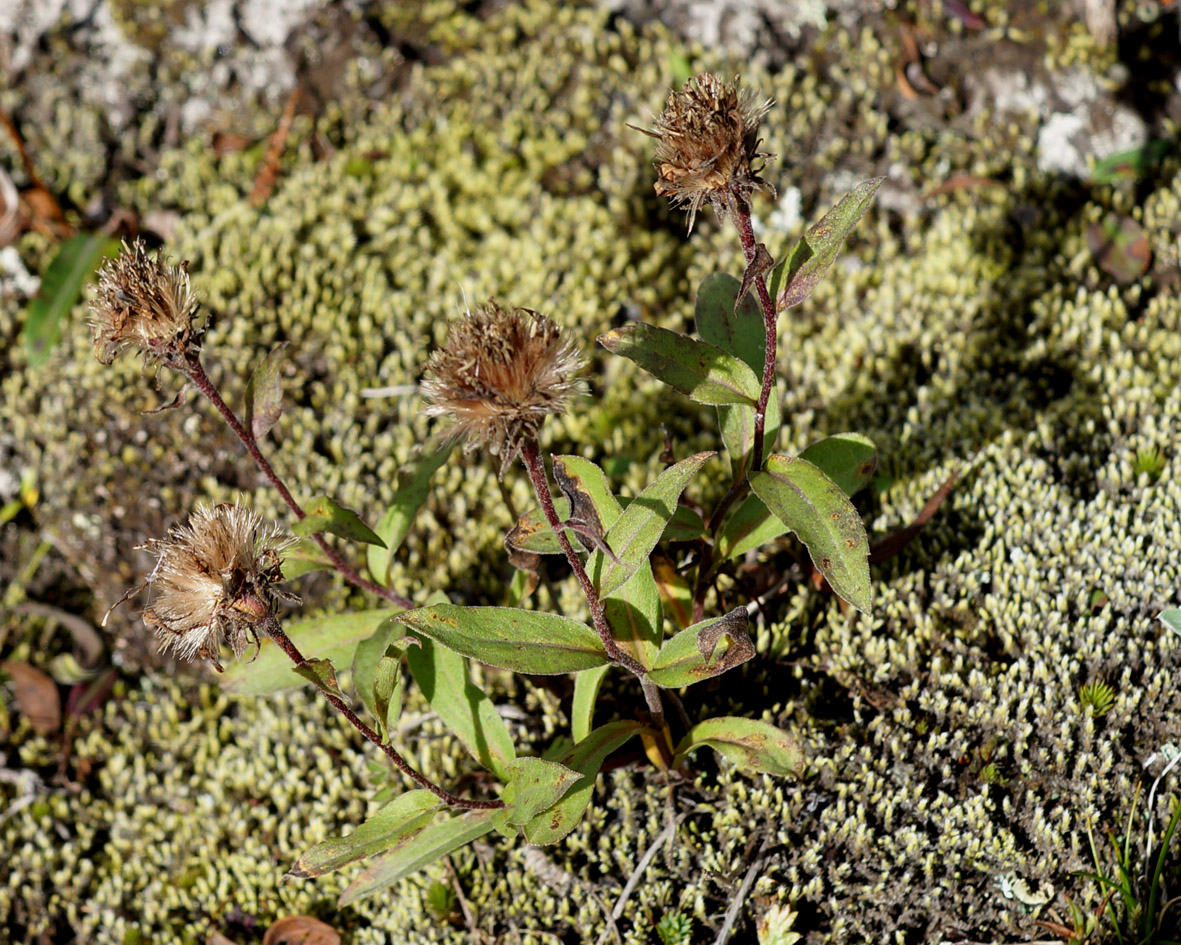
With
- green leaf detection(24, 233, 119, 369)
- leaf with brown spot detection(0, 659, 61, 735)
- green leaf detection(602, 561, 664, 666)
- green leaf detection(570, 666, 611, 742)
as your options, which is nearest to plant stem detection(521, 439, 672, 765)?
green leaf detection(602, 561, 664, 666)

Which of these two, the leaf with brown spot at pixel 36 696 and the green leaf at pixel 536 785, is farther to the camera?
the leaf with brown spot at pixel 36 696

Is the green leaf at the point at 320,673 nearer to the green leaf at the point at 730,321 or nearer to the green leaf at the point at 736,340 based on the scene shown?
the green leaf at the point at 736,340

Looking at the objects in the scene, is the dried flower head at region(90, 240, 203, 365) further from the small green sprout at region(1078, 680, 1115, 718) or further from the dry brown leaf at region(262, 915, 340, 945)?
→ the small green sprout at region(1078, 680, 1115, 718)

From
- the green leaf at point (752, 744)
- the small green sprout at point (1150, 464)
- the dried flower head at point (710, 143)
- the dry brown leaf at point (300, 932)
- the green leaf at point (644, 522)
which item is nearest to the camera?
the dried flower head at point (710, 143)

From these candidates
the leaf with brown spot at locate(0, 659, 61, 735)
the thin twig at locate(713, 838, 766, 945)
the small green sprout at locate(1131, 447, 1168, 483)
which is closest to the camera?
the thin twig at locate(713, 838, 766, 945)

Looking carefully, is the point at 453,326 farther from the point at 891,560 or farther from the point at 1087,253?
the point at 1087,253

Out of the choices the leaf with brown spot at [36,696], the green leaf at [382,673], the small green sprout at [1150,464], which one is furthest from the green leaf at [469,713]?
the small green sprout at [1150,464]
